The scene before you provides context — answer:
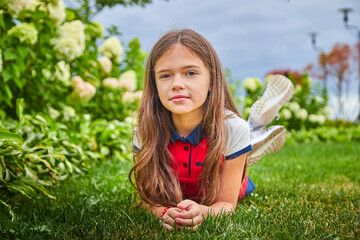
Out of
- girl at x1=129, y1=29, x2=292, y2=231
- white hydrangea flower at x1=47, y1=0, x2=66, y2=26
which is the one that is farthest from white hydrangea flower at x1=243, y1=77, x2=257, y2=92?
girl at x1=129, y1=29, x2=292, y2=231

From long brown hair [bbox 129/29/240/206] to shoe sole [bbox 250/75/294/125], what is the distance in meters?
0.73

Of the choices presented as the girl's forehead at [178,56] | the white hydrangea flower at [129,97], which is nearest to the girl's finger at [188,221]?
the girl's forehead at [178,56]

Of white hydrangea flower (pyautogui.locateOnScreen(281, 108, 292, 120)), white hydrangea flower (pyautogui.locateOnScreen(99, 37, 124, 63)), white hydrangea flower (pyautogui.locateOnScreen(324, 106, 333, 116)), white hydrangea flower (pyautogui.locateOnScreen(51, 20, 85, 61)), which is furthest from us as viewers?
white hydrangea flower (pyautogui.locateOnScreen(324, 106, 333, 116))

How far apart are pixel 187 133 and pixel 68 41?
6.96 ft

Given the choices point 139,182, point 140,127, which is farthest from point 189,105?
point 139,182

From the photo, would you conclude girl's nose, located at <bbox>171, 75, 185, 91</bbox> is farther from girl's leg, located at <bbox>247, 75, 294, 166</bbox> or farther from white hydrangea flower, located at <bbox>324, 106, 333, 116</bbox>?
white hydrangea flower, located at <bbox>324, 106, 333, 116</bbox>

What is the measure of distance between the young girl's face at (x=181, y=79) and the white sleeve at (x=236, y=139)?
0.80 ft

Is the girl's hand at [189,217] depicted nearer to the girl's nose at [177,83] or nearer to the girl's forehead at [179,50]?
the girl's nose at [177,83]

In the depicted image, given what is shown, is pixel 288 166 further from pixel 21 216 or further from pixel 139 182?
pixel 21 216

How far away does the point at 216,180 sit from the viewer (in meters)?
1.99

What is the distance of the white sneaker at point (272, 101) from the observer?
2756mm

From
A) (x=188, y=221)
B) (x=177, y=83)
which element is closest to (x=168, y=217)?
(x=188, y=221)

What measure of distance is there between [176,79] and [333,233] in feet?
3.38

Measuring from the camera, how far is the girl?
188 cm
